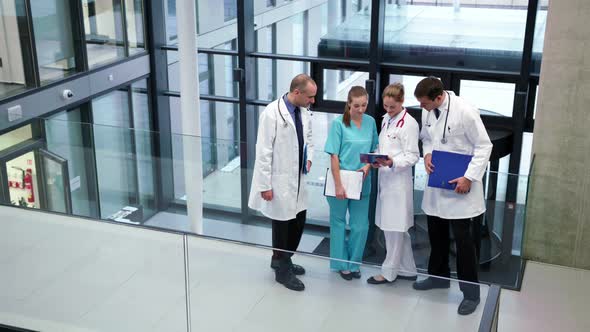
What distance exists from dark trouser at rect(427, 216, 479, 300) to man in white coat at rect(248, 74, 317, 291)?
1.06 metres

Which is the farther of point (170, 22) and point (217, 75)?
point (170, 22)

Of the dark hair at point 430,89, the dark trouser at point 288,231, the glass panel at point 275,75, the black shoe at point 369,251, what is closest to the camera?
the dark hair at point 430,89

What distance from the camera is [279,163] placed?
5.95 meters

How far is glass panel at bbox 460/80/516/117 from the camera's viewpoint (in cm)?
838

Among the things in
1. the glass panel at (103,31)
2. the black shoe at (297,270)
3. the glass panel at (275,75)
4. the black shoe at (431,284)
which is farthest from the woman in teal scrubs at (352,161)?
the glass panel at (103,31)

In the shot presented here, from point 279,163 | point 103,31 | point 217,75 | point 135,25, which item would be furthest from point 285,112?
point 135,25

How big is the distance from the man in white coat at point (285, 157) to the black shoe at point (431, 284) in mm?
1615

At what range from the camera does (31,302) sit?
579cm

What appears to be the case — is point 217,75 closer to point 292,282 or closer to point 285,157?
point 285,157

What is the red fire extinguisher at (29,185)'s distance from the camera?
321 inches

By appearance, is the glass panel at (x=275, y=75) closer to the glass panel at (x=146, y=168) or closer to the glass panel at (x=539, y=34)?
the glass panel at (x=146, y=168)

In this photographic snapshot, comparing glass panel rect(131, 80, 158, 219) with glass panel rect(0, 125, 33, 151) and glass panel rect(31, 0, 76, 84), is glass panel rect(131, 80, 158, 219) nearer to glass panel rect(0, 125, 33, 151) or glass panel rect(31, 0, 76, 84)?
glass panel rect(0, 125, 33, 151)

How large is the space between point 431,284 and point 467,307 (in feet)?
0.85

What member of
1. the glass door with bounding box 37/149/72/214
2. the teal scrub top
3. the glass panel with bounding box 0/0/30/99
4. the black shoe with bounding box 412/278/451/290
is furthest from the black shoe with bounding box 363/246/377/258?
the glass panel with bounding box 0/0/30/99
